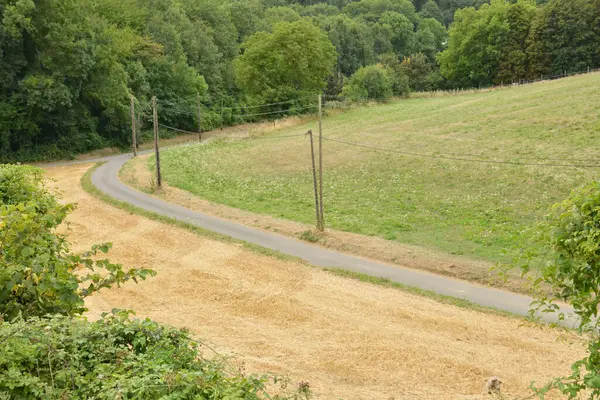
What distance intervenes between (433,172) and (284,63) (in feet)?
128

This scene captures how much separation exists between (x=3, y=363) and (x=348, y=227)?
66.3 ft

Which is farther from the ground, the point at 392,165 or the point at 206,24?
the point at 206,24

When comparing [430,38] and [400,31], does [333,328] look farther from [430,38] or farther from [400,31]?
[430,38]

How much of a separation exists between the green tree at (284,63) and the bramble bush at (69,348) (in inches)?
2446

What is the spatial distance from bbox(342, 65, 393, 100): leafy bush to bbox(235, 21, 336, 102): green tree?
782cm

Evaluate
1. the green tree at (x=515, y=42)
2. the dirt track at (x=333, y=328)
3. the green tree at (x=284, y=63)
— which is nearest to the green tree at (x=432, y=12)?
the green tree at (x=515, y=42)

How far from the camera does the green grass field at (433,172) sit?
81.0 ft

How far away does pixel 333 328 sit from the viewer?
16.1 m

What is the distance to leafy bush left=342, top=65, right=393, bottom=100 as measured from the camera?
7681cm

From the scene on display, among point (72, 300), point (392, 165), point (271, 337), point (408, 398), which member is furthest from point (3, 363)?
point (392, 165)

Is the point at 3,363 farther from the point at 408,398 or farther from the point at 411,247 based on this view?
the point at 411,247

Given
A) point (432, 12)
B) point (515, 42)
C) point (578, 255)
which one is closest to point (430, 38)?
point (432, 12)

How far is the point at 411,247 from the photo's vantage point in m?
22.4

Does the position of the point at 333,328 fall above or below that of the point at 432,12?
below
